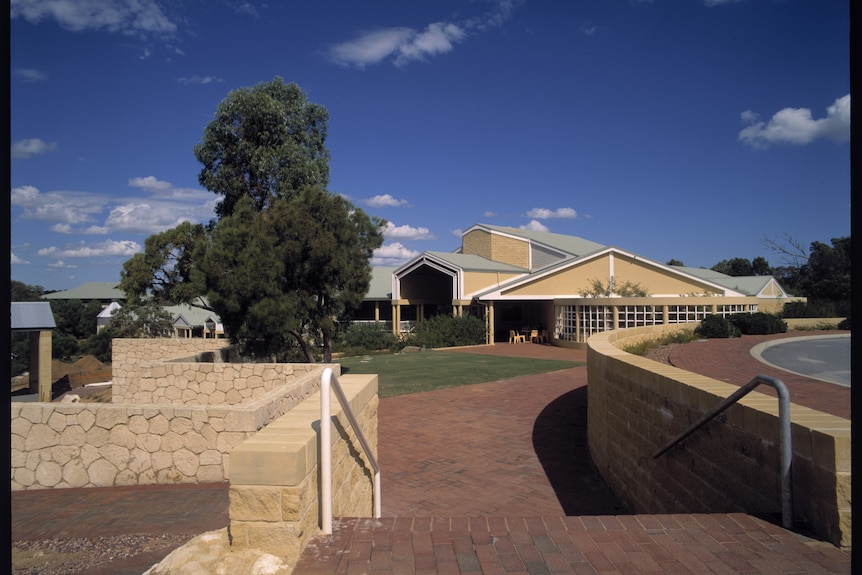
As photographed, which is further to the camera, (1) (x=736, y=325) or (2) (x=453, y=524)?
(1) (x=736, y=325)

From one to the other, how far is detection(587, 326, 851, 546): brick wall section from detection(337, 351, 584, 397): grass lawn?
785 centimetres

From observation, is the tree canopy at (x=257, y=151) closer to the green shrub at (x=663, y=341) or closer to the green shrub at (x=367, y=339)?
the green shrub at (x=367, y=339)

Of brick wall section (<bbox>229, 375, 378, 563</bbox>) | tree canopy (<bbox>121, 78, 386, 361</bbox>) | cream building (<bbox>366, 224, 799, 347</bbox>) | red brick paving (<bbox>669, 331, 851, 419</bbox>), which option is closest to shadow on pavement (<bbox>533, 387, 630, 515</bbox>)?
red brick paving (<bbox>669, 331, 851, 419</bbox>)

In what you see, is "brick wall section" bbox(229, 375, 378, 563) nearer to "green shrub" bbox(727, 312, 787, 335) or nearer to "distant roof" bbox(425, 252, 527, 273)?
"green shrub" bbox(727, 312, 787, 335)

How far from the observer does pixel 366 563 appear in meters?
3.38

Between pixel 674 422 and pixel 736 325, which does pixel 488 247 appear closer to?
pixel 736 325

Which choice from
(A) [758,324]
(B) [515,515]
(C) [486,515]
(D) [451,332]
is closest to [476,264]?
(D) [451,332]

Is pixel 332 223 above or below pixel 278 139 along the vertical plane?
below

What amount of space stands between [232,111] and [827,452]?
2642 centimetres

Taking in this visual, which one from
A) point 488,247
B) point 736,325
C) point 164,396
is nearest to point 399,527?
point 164,396

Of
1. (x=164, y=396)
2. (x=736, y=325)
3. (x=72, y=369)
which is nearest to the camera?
(x=164, y=396)

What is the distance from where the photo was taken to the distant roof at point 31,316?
1675cm

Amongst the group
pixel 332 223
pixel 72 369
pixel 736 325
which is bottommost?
pixel 72 369

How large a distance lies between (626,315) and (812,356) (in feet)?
40.0
